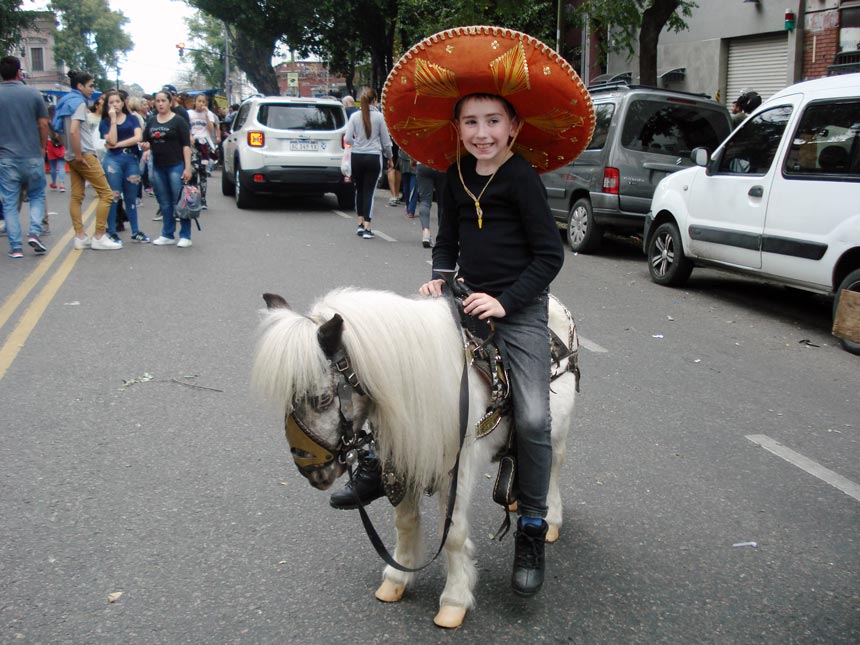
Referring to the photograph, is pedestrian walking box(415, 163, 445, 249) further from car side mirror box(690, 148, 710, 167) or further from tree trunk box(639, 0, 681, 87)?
tree trunk box(639, 0, 681, 87)

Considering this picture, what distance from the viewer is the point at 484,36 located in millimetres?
2695

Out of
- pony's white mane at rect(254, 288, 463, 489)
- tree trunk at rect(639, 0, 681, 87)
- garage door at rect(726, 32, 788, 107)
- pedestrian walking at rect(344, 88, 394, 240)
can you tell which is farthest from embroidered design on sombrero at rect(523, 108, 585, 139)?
garage door at rect(726, 32, 788, 107)

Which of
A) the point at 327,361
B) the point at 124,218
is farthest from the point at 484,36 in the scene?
the point at 124,218

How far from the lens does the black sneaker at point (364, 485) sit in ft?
9.41

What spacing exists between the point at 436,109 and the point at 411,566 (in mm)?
1708

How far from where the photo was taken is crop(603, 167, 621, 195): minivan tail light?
10609 millimetres

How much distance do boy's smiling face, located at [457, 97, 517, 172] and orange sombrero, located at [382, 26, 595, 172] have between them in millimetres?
54

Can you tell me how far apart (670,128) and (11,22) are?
3300 cm

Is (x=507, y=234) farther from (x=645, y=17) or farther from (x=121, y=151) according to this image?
(x=645, y=17)

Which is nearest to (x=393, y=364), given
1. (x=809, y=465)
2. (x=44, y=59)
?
(x=809, y=465)

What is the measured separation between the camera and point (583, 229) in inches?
446

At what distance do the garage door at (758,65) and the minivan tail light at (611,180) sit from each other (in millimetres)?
8296

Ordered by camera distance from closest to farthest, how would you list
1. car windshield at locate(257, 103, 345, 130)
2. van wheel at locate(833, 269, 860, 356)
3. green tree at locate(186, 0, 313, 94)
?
1. van wheel at locate(833, 269, 860, 356)
2. car windshield at locate(257, 103, 345, 130)
3. green tree at locate(186, 0, 313, 94)

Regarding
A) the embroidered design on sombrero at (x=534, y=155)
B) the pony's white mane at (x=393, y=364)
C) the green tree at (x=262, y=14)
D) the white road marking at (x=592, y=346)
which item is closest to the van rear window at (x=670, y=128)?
the white road marking at (x=592, y=346)
